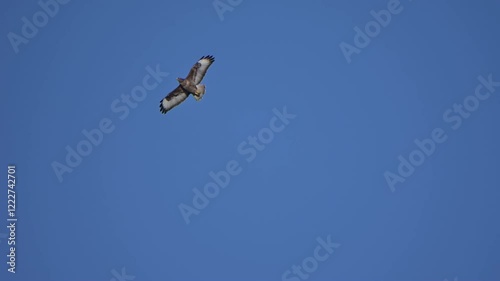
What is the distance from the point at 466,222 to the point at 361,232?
14052 mm

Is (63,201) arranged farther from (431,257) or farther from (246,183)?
(246,183)

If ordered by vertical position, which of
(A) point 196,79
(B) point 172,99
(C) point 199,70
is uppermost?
(B) point 172,99

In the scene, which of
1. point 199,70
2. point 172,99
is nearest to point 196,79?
point 199,70

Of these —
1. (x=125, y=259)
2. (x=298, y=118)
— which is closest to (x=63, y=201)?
(x=125, y=259)

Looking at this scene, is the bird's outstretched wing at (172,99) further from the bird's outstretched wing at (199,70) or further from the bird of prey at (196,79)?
the bird's outstretched wing at (199,70)

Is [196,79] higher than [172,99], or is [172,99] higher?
[172,99]

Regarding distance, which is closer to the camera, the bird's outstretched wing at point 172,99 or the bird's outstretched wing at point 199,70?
the bird's outstretched wing at point 199,70

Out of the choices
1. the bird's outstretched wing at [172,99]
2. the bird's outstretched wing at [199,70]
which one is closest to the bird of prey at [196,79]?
the bird's outstretched wing at [199,70]

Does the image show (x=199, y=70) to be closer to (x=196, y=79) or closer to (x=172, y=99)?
(x=196, y=79)

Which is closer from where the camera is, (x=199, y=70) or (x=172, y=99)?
(x=199, y=70)

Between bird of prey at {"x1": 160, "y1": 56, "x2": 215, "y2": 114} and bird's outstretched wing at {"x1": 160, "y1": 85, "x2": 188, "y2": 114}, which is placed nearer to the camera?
bird of prey at {"x1": 160, "y1": 56, "x2": 215, "y2": 114}

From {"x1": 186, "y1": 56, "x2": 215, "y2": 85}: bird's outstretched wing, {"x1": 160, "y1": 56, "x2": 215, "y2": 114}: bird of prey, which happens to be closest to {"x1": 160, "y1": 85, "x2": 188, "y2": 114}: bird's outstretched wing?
{"x1": 160, "y1": 56, "x2": 215, "y2": 114}: bird of prey

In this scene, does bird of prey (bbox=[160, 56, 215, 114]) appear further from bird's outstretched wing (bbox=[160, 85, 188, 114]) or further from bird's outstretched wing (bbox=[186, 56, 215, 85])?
bird's outstretched wing (bbox=[160, 85, 188, 114])

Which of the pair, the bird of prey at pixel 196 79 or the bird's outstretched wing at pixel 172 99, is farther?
the bird's outstretched wing at pixel 172 99
